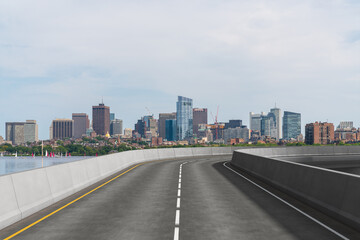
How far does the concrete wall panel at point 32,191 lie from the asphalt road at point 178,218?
30cm

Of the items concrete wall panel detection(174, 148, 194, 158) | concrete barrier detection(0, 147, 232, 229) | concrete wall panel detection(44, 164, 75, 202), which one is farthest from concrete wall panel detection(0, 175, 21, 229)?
concrete wall panel detection(174, 148, 194, 158)

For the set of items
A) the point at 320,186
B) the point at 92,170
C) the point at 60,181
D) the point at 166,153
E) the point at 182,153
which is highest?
the point at 320,186

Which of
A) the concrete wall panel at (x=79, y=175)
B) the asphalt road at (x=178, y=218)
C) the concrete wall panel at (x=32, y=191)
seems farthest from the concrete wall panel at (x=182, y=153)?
the concrete wall panel at (x=32, y=191)

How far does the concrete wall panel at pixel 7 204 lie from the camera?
440 inches

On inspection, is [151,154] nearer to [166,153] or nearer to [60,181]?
[166,153]

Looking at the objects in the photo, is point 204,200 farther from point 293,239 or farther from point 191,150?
point 191,150

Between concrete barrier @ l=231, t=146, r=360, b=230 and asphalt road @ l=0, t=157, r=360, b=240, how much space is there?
36 cm

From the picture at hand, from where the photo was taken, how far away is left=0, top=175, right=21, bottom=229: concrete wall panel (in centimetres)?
1118

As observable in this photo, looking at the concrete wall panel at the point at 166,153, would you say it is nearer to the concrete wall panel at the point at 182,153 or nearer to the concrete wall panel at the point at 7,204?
the concrete wall panel at the point at 182,153

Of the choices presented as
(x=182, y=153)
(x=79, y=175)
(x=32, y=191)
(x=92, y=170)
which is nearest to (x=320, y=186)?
(x=32, y=191)

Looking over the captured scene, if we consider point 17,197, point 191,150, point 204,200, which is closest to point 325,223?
point 204,200

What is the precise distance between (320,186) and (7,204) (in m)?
9.66

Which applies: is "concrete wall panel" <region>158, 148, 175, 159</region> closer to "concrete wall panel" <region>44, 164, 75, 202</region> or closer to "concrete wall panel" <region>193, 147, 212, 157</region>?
"concrete wall panel" <region>193, 147, 212, 157</region>

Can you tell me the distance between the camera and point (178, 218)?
1222 centimetres
